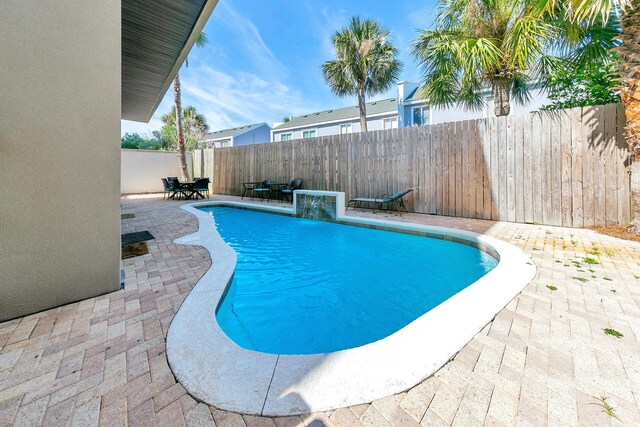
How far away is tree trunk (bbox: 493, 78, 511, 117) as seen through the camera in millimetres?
6887

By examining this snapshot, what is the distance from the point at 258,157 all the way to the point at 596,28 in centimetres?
992

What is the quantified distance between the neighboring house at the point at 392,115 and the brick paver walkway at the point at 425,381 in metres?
12.0

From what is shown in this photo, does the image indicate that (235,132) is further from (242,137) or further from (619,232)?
(619,232)

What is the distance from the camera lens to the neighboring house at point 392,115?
→ 42.1 feet

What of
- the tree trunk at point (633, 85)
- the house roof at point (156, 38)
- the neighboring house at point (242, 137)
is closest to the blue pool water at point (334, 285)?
the tree trunk at point (633, 85)

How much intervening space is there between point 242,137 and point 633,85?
26.7 m

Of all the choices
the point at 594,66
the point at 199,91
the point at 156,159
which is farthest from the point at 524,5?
the point at 199,91

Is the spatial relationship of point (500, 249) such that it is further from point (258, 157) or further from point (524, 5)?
point (258, 157)

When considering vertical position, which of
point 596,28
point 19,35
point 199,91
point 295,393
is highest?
point 199,91

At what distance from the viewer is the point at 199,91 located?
78.8 ft

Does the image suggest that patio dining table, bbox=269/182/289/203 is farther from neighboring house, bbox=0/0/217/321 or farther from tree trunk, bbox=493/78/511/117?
neighboring house, bbox=0/0/217/321

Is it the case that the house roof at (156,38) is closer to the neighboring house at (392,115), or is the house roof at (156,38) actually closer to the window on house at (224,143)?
the neighboring house at (392,115)

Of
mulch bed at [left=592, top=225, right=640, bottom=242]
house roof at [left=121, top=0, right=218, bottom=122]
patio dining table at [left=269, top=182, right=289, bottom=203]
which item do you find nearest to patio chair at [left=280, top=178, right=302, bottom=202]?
patio dining table at [left=269, top=182, right=289, bottom=203]

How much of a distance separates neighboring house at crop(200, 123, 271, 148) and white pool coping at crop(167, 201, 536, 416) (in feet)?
86.3
